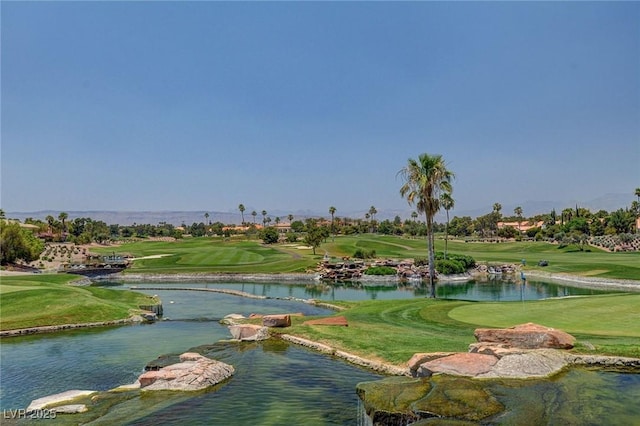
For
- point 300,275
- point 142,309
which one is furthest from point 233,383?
point 300,275

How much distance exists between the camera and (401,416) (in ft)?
36.0

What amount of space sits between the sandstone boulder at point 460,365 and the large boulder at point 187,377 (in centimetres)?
751

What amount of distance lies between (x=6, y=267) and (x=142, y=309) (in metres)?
55.7

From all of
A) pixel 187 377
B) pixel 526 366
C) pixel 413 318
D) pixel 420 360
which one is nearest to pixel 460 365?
pixel 420 360

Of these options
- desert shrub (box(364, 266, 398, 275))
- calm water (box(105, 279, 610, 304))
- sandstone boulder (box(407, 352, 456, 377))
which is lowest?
calm water (box(105, 279, 610, 304))

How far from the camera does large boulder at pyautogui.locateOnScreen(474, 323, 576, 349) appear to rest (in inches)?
670

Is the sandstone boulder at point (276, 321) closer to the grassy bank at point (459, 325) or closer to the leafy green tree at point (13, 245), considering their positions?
the grassy bank at point (459, 325)

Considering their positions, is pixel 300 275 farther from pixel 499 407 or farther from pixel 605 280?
pixel 499 407

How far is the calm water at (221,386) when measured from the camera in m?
12.9

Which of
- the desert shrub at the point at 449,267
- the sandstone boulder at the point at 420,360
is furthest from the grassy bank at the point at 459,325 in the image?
the desert shrub at the point at 449,267

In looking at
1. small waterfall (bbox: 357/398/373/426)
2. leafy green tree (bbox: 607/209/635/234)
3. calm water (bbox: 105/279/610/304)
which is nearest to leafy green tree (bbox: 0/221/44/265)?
calm water (bbox: 105/279/610/304)

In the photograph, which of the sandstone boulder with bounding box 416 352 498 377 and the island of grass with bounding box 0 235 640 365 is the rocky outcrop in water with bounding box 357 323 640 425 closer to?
the sandstone boulder with bounding box 416 352 498 377

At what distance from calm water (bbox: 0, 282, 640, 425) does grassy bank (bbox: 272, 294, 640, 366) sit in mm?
2347

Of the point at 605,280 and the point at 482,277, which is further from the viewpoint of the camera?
the point at 482,277
